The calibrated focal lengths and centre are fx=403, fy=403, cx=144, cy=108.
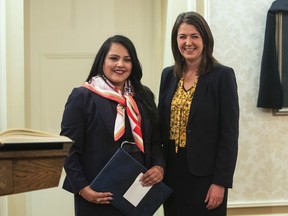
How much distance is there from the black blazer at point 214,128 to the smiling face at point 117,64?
0.31 m

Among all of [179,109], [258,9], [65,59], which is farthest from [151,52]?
[179,109]

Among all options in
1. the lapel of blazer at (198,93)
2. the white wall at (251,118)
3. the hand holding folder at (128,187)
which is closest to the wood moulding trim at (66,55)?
the white wall at (251,118)

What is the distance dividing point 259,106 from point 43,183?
160 cm

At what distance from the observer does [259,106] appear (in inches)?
86.9

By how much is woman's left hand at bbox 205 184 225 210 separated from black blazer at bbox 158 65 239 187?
0.02m

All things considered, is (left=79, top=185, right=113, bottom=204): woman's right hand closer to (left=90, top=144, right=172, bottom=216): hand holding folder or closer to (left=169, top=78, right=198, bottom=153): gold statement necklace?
(left=90, top=144, right=172, bottom=216): hand holding folder

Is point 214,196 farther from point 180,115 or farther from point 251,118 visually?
point 251,118

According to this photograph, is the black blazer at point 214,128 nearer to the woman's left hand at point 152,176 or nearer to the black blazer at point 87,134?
the woman's left hand at point 152,176

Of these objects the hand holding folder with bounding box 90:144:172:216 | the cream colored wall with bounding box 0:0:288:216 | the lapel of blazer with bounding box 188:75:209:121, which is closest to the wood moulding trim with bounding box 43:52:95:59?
the cream colored wall with bounding box 0:0:288:216

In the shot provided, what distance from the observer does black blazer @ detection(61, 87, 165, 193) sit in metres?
1.49

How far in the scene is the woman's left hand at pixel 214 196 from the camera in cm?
162

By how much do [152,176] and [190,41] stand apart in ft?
1.85

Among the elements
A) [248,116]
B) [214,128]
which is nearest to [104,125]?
[214,128]

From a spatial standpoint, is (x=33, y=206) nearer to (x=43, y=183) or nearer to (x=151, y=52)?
(x=151, y=52)
